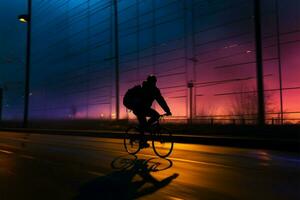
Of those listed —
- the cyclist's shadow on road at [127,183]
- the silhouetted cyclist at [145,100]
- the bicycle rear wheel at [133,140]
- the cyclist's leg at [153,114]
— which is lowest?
the cyclist's shadow on road at [127,183]

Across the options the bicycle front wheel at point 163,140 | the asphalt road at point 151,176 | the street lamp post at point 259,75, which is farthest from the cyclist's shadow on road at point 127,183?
the street lamp post at point 259,75

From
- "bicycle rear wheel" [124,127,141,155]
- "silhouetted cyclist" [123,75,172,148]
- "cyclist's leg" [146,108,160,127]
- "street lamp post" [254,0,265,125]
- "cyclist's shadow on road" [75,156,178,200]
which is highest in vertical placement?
"street lamp post" [254,0,265,125]

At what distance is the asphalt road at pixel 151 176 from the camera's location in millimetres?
5930

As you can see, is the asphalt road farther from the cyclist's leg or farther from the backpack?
the backpack

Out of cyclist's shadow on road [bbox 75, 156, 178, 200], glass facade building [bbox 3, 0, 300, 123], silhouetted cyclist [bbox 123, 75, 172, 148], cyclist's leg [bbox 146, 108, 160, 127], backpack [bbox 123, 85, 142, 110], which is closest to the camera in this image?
cyclist's shadow on road [bbox 75, 156, 178, 200]

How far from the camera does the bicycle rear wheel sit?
1059 centimetres

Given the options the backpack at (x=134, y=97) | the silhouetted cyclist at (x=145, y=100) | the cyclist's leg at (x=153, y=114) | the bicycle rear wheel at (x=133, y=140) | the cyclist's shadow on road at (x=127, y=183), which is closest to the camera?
the cyclist's shadow on road at (x=127, y=183)

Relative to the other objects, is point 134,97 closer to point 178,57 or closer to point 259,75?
point 259,75

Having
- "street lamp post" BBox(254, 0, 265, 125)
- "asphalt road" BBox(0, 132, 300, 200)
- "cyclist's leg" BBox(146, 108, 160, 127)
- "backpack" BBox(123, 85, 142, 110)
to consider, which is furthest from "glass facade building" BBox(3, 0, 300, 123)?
"backpack" BBox(123, 85, 142, 110)

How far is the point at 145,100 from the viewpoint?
967 centimetres

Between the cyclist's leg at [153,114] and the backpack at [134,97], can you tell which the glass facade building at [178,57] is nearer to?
the cyclist's leg at [153,114]

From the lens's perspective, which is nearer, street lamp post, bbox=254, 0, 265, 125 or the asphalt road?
the asphalt road

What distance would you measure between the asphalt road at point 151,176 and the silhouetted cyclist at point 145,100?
0.97 meters

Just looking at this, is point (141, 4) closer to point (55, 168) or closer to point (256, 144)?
point (256, 144)
